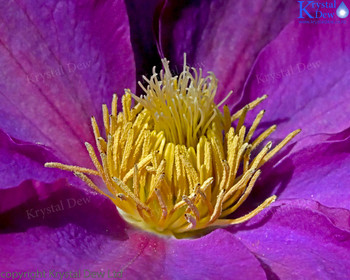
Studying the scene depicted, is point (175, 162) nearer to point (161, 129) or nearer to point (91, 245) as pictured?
point (161, 129)

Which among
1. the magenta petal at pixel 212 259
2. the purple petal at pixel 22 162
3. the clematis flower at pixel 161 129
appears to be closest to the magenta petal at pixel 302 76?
the clematis flower at pixel 161 129

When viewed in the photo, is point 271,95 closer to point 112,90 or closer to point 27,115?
point 112,90

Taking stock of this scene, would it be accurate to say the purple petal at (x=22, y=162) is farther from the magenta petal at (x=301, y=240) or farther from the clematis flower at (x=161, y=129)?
the magenta petal at (x=301, y=240)

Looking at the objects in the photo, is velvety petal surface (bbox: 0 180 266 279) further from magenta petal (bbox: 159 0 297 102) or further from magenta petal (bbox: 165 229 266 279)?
magenta petal (bbox: 159 0 297 102)

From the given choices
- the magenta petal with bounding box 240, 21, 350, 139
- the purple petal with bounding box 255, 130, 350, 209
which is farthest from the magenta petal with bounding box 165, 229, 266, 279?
the magenta petal with bounding box 240, 21, 350, 139

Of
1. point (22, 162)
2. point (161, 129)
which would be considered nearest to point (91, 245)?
point (22, 162)

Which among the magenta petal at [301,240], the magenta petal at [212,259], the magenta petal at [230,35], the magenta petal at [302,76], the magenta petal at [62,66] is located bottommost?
the magenta petal at [301,240]
